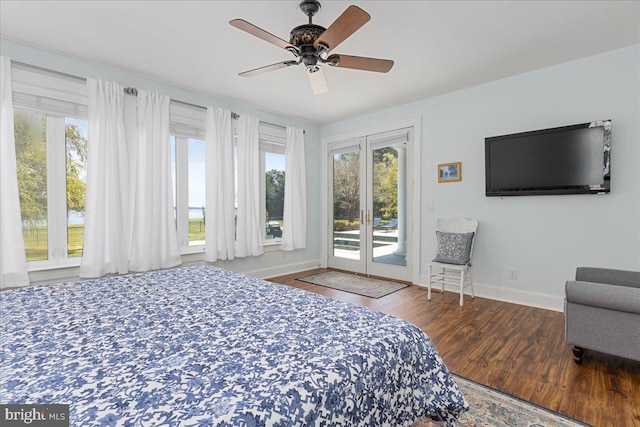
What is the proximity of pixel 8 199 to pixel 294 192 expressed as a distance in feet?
11.1

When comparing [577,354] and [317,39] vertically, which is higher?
[317,39]

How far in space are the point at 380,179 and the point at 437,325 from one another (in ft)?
8.39

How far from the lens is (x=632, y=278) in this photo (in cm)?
239

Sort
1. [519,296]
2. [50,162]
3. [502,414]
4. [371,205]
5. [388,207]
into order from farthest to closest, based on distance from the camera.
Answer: [371,205], [388,207], [519,296], [50,162], [502,414]

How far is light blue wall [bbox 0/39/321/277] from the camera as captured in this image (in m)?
2.99

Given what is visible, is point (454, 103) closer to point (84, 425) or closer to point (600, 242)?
point (600, 242)

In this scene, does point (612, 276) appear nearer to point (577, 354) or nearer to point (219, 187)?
point (577, 354)

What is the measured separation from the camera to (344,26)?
6.11ft

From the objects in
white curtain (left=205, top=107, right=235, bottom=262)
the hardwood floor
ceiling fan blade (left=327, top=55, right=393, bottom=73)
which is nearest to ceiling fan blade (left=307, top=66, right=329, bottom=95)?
ceiling fan blade (left=327, top=55, right=393, bottom=73)

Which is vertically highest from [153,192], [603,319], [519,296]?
[153,192]

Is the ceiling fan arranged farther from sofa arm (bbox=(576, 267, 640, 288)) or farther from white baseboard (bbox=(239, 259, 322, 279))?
white baseboard (bbox=(239, 259, 322, 279))

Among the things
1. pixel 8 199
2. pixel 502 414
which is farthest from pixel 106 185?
pixel 502 414

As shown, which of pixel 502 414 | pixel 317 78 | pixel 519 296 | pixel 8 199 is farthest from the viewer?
pixel 519 296

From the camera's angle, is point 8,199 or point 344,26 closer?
point 344,26
